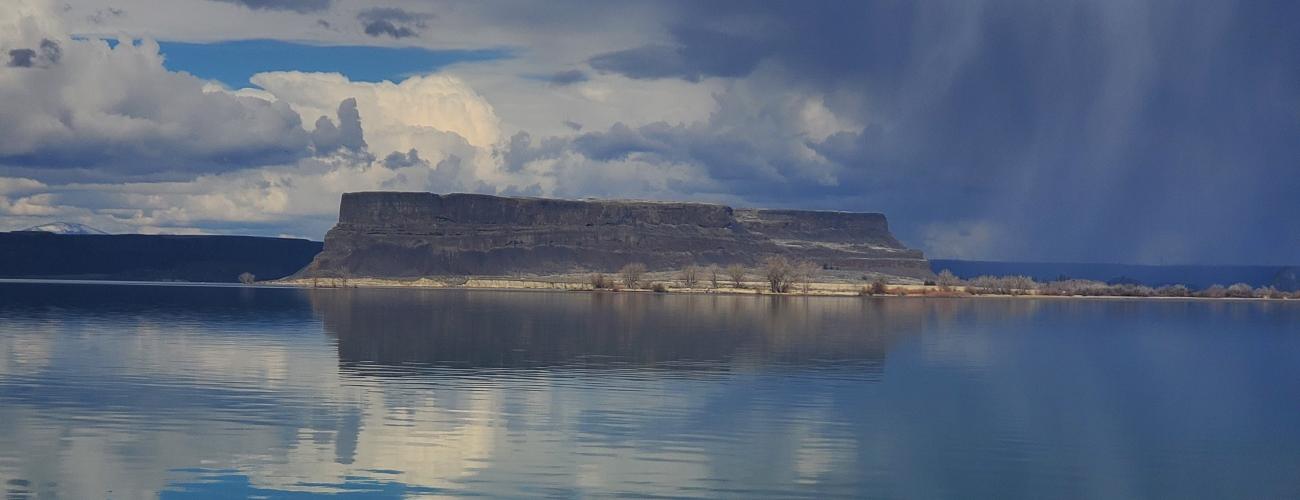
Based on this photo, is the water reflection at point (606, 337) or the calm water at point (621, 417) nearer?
the calm water at point (621, 417)

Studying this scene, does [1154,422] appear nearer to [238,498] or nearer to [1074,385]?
[1074,385]

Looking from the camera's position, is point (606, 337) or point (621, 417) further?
point (606, 337)

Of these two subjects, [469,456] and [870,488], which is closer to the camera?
[870,488]

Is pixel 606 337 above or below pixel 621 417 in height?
above

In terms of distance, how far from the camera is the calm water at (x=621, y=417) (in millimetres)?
25297

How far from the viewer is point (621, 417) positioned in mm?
34281

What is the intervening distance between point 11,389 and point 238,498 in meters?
19.0

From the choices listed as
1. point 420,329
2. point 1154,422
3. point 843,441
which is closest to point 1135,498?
point 843,441

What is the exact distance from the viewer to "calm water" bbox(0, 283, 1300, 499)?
83.0 ft

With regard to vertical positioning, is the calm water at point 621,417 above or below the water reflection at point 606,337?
below

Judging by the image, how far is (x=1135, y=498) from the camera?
25172 mm

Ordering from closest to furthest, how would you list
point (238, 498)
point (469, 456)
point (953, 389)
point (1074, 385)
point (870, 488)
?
point (238, 498)
point (870, 488)
point (469, 456)
point (953, 389)
point (1074, 385)

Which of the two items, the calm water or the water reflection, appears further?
the water reflection

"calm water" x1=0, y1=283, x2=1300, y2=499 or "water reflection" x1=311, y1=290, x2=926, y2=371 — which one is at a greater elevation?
"water reflection" x1=311, y1=290, x2=926, y2=371
